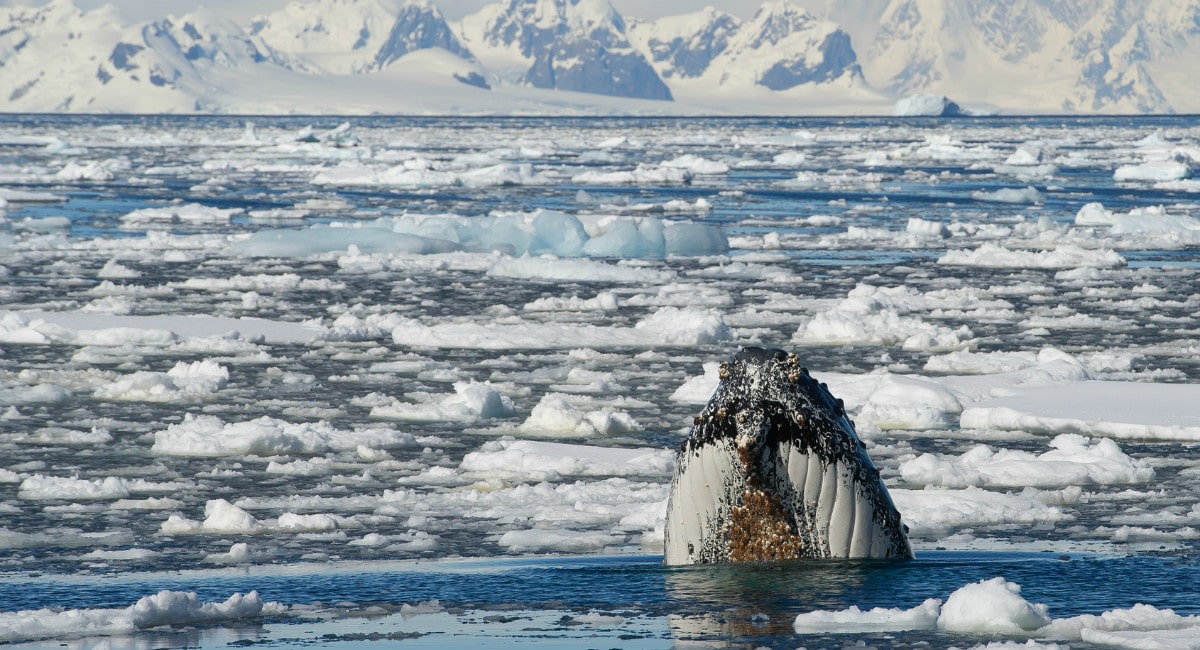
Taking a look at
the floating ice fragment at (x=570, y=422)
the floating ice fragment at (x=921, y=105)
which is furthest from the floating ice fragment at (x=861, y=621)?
the floating ice fragment at (x=921, y=105)

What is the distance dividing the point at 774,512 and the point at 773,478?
23 centimetres

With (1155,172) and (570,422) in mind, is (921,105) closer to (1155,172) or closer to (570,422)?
(1155,172)

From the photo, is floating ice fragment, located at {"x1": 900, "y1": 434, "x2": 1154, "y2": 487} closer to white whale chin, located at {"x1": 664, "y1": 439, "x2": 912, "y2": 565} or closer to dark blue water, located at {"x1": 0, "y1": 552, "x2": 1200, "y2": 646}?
dark blue water, located at {"x1": 0, "y1": 552, "x2": 1200, "y2": 646}

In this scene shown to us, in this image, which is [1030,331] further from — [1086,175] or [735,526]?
[1086,175]

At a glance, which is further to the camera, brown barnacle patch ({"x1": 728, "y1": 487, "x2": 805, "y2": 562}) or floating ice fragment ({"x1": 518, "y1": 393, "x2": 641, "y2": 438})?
floating ice fragment ({"x1": 518, "y1": 393, "x2": 641, "y2": 438})

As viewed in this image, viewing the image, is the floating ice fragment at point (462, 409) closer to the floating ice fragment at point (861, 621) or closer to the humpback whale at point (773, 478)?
the humpback whale at point (773, 478)

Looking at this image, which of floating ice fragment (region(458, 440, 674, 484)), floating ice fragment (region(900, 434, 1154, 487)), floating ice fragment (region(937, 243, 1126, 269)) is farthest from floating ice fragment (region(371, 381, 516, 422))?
floating ice fragment (region(937, 243, 1126, 269))

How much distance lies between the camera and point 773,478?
5.73m

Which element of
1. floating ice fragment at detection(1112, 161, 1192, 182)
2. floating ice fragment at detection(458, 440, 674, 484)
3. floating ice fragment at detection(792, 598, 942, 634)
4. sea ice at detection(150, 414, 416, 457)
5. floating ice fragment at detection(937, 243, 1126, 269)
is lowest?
floating ice fragment at detection(792, 598, 942, 634)

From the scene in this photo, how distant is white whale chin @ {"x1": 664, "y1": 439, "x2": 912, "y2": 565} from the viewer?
5.73 metres

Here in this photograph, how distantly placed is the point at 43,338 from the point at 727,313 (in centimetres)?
706

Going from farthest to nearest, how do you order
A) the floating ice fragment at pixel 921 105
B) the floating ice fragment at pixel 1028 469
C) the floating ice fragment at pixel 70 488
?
the floating ice fragment at pixel 921 105 < the floating ice fragment at pixel 1028 469 < the floating ice fragment at pixel 70 488

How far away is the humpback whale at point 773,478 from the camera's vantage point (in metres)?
5.60

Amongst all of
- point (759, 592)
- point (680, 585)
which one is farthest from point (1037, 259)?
point (759, 592)
